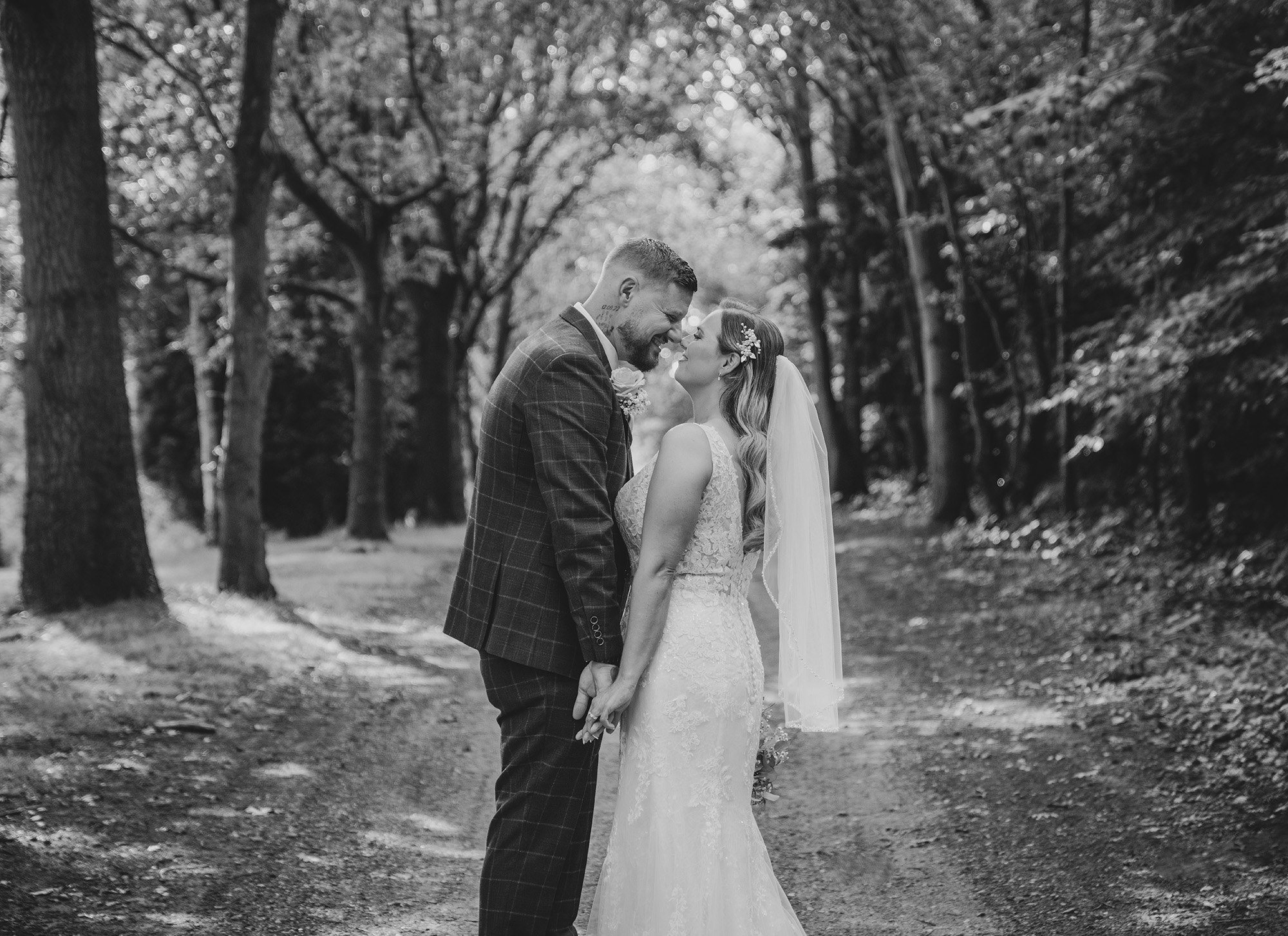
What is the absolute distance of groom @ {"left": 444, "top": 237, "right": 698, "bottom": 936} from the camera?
11.4 ft

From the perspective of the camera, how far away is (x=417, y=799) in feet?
20.2

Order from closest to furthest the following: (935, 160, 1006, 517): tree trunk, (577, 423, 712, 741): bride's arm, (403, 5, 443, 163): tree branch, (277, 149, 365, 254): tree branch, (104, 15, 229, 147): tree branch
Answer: (577, 423, 712, 741): bride's arm < (104, 15, 229, 147): tree branch < (277, 149, 365, 254): tree branch < (403, 5, 443, 163): tree branch < (935, 160, 1006, 517): tree trunk

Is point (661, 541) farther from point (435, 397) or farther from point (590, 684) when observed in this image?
point (435, 397)

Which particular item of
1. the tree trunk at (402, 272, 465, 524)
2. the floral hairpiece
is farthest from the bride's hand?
the tree trunk at (402, 272, 465, 524)

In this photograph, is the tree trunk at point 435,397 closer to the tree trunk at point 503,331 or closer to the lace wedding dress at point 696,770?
the tree trunk at point 503,331

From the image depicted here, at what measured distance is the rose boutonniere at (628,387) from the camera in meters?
3.81

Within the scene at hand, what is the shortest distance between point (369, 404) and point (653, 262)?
14741 mm

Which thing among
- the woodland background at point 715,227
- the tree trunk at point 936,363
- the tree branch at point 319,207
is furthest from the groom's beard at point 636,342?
the tree trunk at point 936,363

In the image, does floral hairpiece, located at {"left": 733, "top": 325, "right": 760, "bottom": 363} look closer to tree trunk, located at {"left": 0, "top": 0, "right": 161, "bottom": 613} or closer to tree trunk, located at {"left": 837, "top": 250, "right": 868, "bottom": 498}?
tree trunk, located at {"left": 0, "top": 0, "right": 161, "bottom": 613}

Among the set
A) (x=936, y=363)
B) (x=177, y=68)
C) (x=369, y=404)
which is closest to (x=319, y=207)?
(x=369, y=404)

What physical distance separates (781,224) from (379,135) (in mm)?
12454

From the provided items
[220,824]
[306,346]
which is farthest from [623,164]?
[220,824]

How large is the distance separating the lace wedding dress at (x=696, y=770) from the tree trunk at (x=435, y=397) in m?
18.5

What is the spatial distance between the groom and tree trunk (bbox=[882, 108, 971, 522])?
1489 cm
